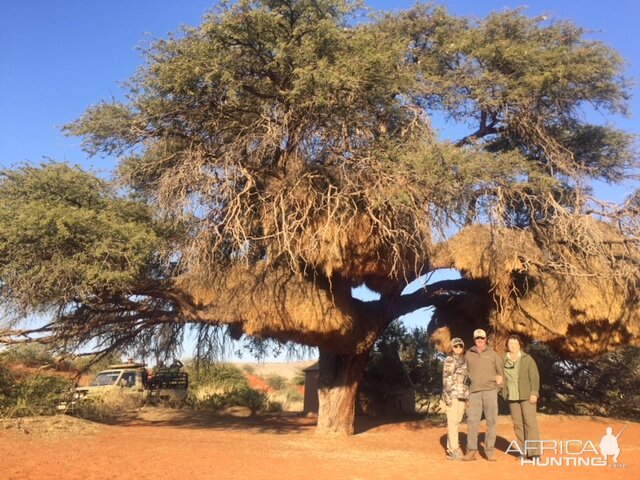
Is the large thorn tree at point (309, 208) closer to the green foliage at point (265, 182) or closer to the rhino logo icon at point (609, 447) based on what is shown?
the green foliage at point (265, 182)

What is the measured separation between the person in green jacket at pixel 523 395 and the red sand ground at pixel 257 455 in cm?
38

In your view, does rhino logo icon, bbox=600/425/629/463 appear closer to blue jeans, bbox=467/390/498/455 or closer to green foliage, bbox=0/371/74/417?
blue jeans, bbox=467/390/498/455

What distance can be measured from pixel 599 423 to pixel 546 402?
443 cm

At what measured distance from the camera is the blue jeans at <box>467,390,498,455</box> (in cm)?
891

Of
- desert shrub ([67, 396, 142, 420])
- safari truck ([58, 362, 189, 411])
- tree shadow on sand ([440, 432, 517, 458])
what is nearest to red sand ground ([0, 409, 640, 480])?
tree shadow on sand ([440, 432, 517, 458])

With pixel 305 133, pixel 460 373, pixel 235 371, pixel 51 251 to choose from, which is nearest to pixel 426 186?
pixel 305 133

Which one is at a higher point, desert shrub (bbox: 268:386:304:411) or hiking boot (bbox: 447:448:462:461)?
hiking boot (bbox: 447:448:462:461)

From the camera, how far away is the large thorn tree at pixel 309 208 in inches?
448

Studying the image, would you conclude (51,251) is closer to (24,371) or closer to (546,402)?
(24,371)

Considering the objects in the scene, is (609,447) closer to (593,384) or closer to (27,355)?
(593,384)

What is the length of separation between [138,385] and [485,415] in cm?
1758

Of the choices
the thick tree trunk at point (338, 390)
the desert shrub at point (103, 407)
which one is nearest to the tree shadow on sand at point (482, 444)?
the thick tree trunk at point (338, 390)

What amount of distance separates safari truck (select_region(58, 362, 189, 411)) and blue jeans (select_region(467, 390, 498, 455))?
45.8 ft

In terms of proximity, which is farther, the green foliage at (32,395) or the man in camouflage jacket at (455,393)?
the green foliage at (32,395)
